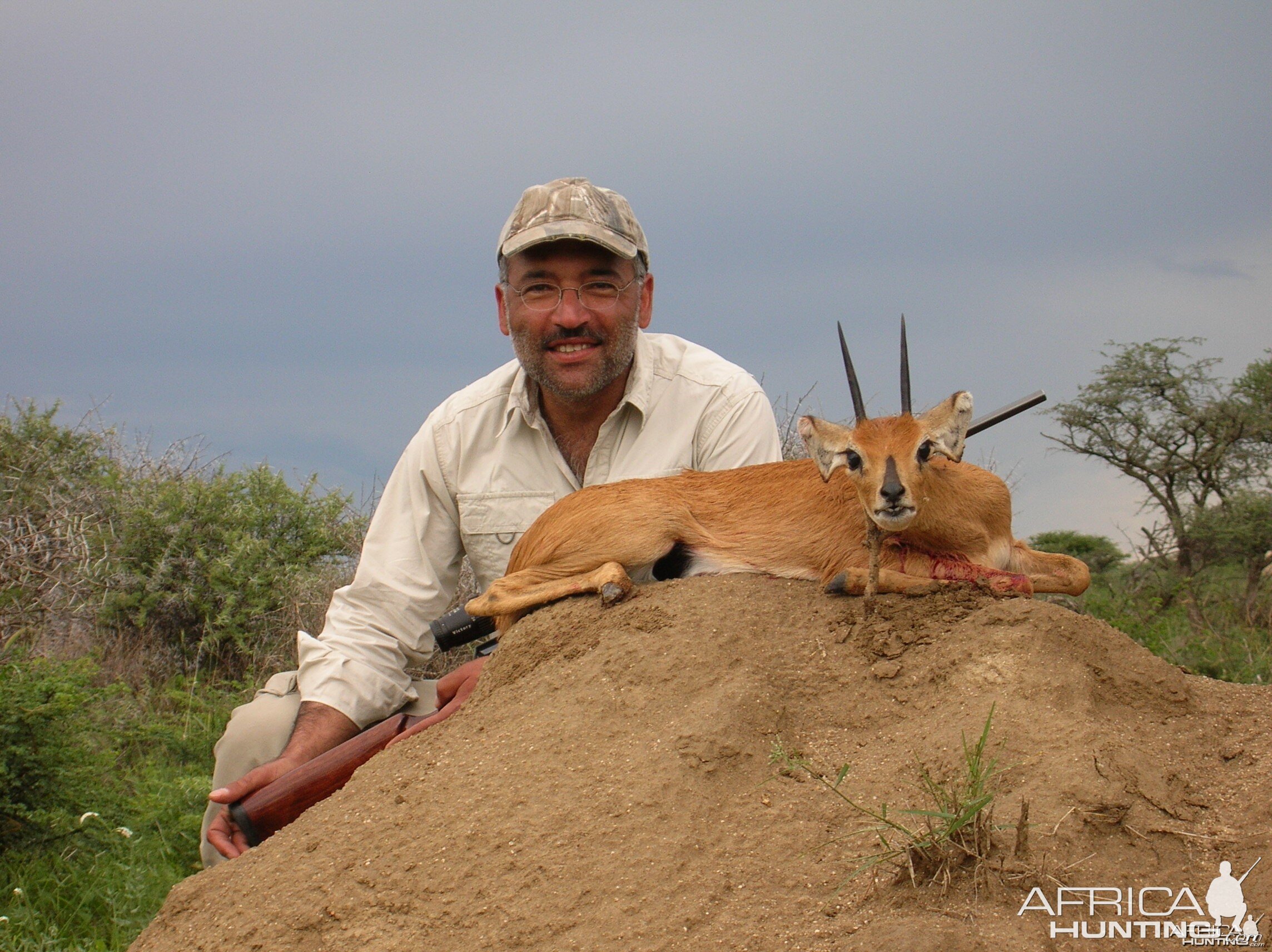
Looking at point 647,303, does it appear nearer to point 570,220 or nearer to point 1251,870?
point 570,220

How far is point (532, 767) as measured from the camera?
3.65 meters

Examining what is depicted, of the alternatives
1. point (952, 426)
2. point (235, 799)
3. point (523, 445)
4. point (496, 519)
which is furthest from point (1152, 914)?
point (523, 445)

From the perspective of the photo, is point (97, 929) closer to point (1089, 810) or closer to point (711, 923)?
point (711, 923)

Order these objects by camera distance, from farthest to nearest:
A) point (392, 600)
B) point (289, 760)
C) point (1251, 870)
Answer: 1. point (392, 600)
2. point (289, 760)
3. point (1251, 870)

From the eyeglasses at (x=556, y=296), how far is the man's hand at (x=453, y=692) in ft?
5.89

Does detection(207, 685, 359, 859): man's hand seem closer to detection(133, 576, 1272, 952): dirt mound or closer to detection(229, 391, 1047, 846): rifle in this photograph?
detection(229, 391, 1047, 846): rifle

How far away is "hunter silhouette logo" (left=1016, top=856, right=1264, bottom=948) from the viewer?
2748 millimetres

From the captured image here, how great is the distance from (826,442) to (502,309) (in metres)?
2.74

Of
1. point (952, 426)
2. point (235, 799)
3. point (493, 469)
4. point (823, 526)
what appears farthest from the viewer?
point (493, 469)

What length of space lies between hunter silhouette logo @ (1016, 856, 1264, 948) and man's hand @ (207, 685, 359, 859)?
314cm

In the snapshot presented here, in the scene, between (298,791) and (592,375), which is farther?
(592,375)

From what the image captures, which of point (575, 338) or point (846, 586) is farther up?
point (575, 338)

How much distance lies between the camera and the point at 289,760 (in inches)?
215

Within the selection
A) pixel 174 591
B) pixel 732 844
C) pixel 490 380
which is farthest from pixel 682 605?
pixel 174 591
